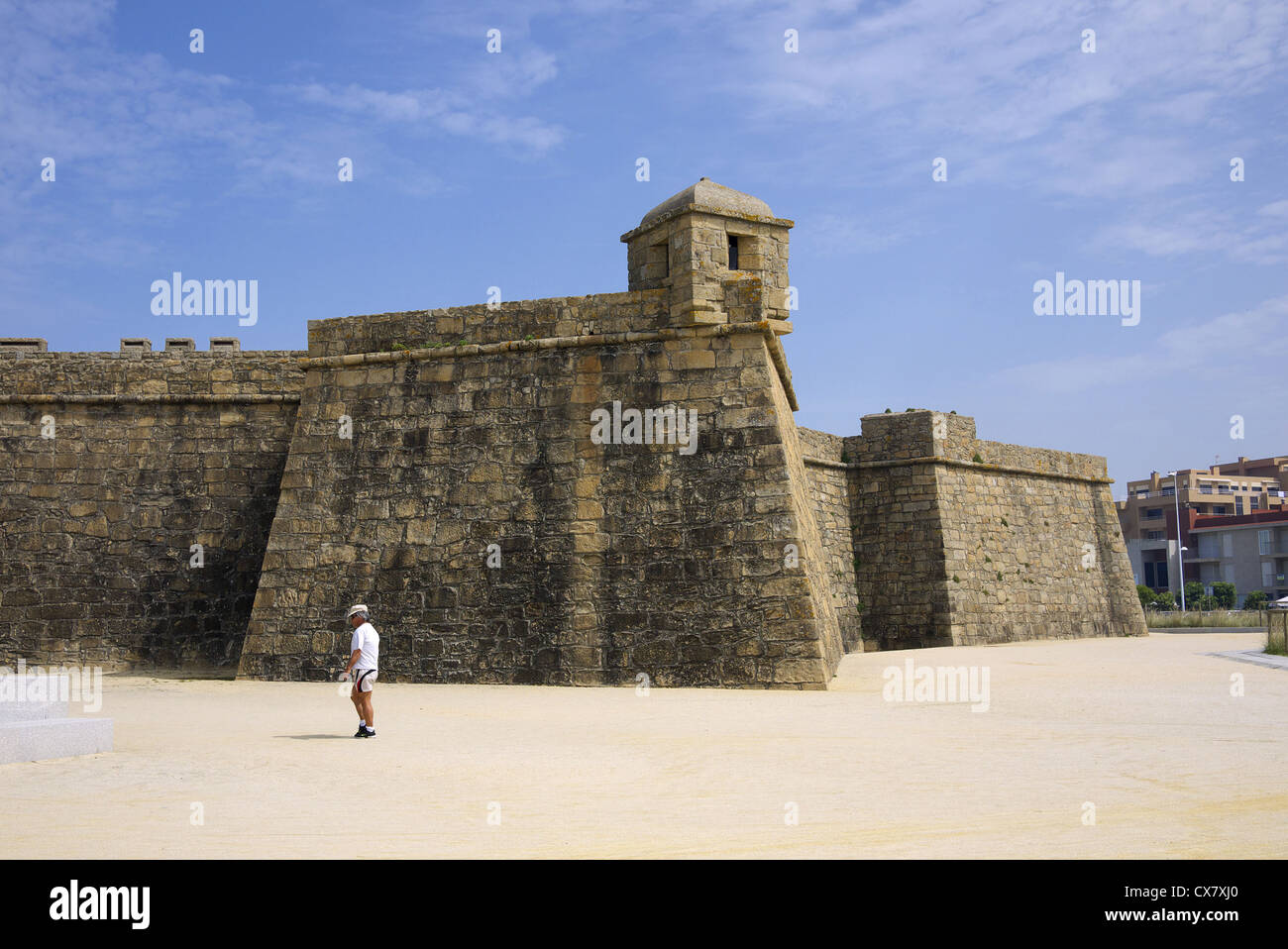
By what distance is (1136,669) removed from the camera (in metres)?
14.6


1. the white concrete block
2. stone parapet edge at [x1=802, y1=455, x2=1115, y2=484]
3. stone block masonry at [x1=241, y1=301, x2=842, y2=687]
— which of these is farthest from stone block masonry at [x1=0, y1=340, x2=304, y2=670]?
stone parapet edge at [x1=802, y1=455, x2=1115, y2=484]

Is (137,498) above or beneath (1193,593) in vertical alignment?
above

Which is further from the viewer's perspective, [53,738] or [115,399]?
[115,399]

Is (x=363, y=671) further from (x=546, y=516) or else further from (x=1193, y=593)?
(x=1193, y=593)

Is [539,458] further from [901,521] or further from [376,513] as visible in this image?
[901,521]

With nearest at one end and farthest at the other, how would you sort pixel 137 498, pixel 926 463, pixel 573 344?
pixel 573 344 < pixel 137 498 < pixel 926 463

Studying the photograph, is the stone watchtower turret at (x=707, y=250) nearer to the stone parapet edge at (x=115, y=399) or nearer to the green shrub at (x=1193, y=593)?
the stone parapet edge at (x=115, y=399)

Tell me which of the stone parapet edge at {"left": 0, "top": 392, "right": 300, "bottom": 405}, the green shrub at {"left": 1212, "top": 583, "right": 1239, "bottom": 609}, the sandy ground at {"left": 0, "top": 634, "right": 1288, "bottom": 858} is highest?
the stone parapet edge at {"left": 0, "top": 392, "right": 300, "bottom": 405}

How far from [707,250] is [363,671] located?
7.18m

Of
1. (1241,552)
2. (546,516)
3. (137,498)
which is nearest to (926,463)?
(546,516)

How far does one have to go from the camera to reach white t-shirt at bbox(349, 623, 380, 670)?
8797 millimetres

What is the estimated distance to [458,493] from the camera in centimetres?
1400

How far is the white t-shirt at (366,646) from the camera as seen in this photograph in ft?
28.9

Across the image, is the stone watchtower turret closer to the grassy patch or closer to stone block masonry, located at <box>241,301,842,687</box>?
stone block masonry, located at <box>241,301,842,687</box>
